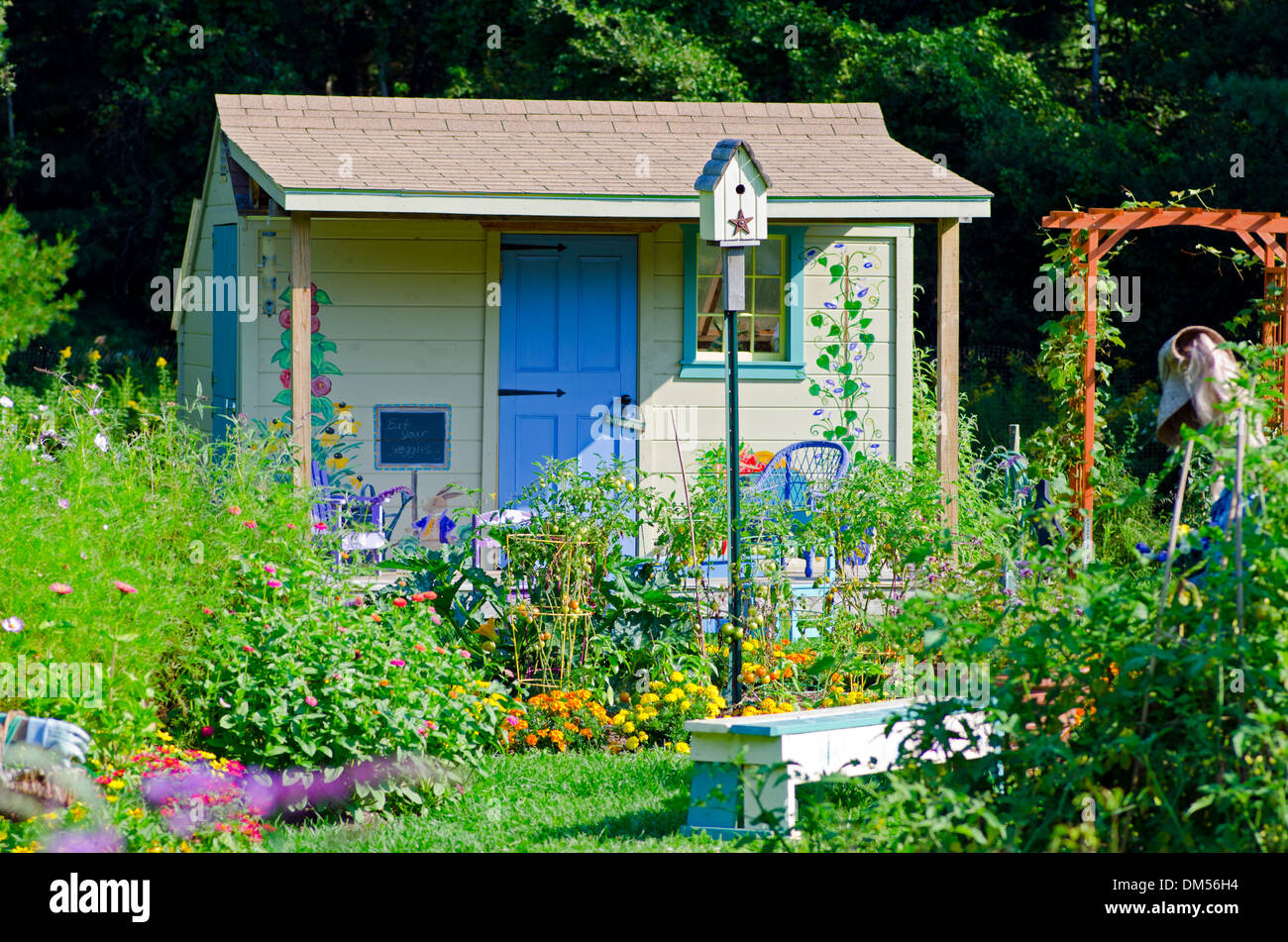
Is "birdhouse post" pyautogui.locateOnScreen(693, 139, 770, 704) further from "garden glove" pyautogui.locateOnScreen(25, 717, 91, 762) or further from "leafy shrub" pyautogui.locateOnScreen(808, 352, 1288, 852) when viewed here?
"garden glove" pyautogui.locateOnScreen(25, 717, 91, 762)

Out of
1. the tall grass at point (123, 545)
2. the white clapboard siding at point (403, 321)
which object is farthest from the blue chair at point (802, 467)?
the tall grass at point (123, 545)

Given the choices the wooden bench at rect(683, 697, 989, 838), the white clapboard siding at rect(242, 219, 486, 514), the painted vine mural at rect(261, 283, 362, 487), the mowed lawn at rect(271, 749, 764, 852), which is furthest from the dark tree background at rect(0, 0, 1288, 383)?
the wooden bench at rect(683, 697, 989, 838)

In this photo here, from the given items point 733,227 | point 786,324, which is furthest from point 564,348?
point 733,227

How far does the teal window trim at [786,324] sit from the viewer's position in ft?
30.5

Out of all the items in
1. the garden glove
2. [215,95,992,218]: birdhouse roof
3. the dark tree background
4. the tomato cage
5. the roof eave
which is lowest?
the garden glove

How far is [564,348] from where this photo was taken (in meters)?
9.40

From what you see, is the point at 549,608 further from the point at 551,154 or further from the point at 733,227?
the point at 551,154

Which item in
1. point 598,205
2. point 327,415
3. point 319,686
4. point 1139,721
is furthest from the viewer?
point 327,415

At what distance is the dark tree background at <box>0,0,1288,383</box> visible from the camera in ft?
56.2

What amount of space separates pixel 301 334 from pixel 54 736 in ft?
13.4

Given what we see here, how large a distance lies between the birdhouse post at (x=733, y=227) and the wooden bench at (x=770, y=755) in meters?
1.19

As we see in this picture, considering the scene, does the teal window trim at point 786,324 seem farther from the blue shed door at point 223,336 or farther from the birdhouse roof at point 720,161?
the birdhouse roof at point 720,161

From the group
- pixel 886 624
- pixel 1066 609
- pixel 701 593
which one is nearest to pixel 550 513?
pixel 701 593

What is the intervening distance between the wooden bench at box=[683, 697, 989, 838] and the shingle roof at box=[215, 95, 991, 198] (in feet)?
14.6
